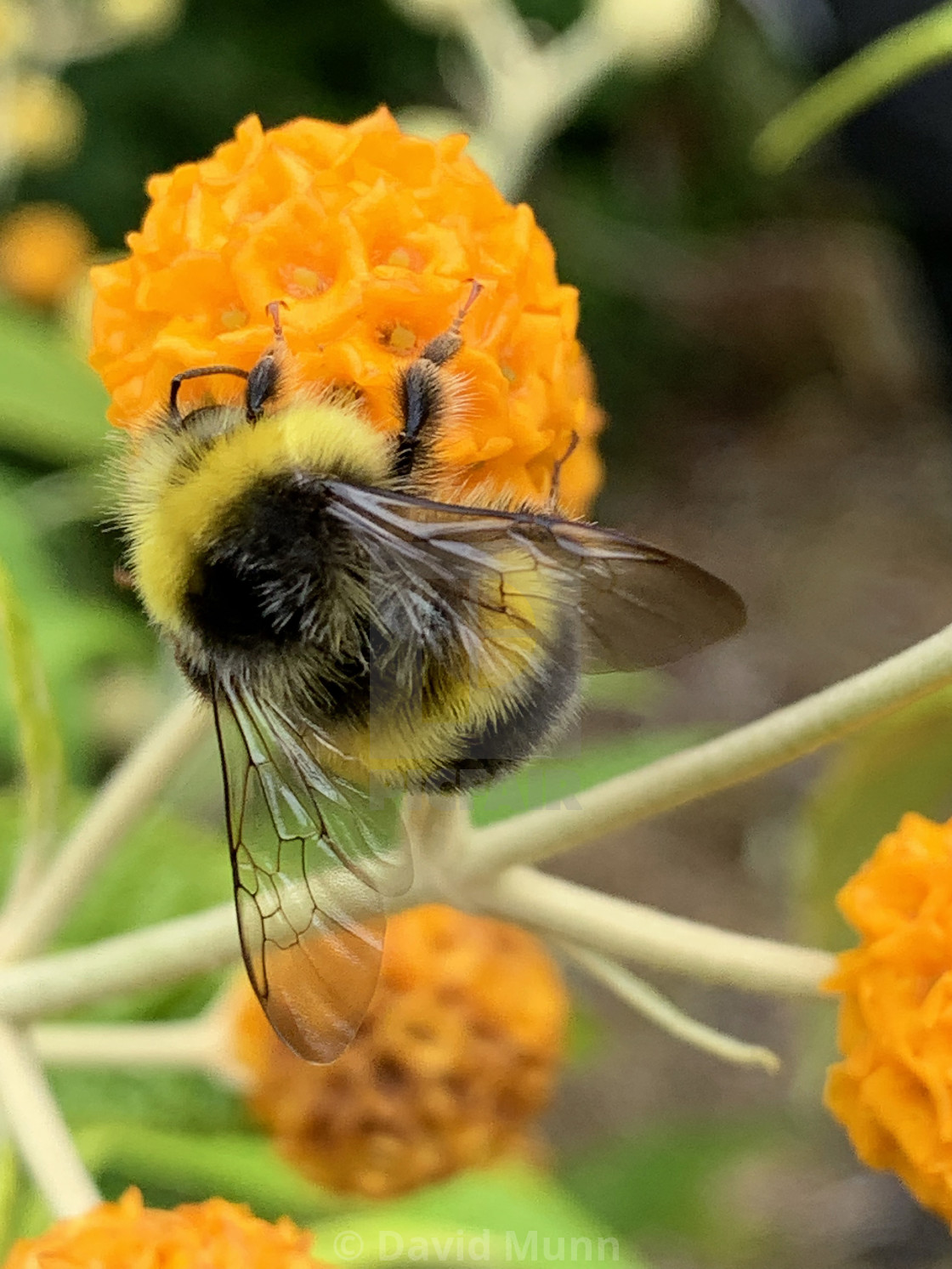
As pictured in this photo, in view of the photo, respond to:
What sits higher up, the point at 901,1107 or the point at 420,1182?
the point at 901,1107

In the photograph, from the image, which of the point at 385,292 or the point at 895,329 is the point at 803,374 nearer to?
the point at 895,329

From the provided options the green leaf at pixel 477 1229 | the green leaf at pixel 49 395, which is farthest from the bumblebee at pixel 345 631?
the green leaf at pixel 49 395

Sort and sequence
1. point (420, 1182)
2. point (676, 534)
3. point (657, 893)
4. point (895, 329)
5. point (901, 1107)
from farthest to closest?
point (895, 329), point (676, 534), point (657, 893), point (420, 1182), point (901, 1107)

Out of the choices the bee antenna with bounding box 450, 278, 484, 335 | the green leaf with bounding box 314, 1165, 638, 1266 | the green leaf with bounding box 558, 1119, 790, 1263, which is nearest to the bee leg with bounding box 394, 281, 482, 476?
the bee antenna with bounding box 450, 278, 484, 335

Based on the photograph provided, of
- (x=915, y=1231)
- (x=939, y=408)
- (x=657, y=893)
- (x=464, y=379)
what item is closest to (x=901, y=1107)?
(x=464, y=379)

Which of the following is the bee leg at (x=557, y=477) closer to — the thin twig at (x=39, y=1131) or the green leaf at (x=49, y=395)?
the thin twig at (x=39, y=1131)

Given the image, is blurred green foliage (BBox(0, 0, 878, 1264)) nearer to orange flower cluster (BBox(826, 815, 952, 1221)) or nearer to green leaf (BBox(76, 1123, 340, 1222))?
green leaf (BBox(76, 1123, 340, 1222))

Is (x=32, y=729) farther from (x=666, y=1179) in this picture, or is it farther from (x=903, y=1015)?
(x=666, y=1179)

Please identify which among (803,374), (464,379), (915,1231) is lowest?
(915,1231)
